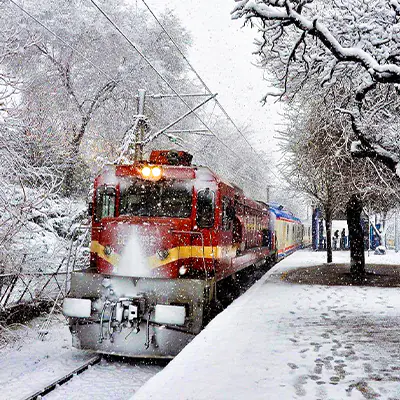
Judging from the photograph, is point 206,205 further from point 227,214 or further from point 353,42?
point 353,42

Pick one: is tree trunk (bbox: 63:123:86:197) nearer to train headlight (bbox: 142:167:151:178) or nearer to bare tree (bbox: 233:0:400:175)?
bare tree (bbox: 233:0:400:175)

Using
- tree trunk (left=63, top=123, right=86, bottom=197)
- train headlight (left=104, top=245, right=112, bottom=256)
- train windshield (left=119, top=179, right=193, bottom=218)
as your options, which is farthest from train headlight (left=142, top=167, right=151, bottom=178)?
tree trunk (left=63, top=123, right=86, bottom=197)

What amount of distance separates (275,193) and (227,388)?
7190cm

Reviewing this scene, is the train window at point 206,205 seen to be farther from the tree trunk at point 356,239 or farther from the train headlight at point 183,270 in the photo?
the tree trunk at point 356,239

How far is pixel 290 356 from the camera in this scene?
21.3ft

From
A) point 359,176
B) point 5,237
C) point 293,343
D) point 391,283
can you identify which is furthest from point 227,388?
point 391,283

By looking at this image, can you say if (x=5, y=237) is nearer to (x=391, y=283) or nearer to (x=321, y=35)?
(x=321, y=35)

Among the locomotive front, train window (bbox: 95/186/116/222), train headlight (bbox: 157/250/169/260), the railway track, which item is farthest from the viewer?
train window (bbox: 95/186/116/222)

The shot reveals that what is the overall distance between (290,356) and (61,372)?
385cm

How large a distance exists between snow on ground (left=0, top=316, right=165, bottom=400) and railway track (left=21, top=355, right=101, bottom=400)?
0.07 metres

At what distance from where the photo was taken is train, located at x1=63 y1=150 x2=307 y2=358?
8414 mm

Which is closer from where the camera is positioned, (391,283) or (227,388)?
(227,388)

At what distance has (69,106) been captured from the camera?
907 inches

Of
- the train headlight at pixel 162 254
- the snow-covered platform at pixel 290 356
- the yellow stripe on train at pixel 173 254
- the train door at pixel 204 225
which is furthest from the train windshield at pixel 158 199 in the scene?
the snow-covered platform at pixel 290 356
